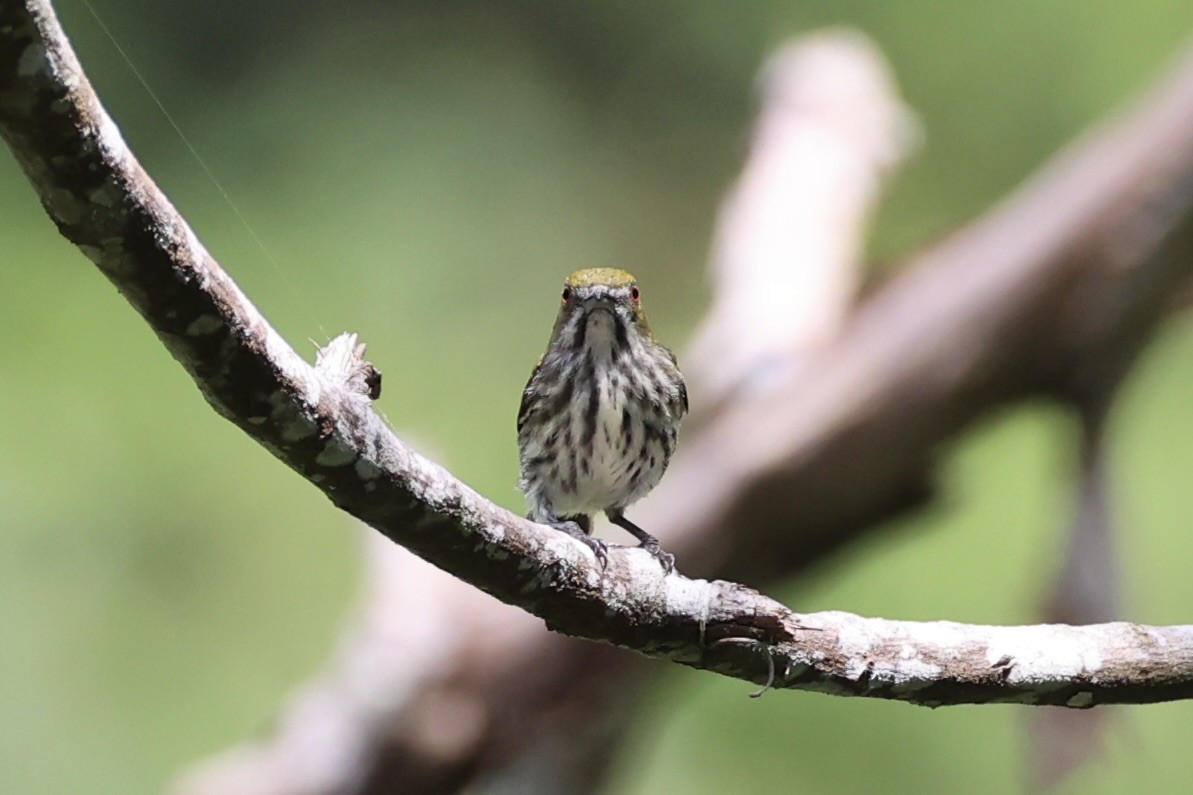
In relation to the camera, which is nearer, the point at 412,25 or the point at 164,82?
the point at 164,82

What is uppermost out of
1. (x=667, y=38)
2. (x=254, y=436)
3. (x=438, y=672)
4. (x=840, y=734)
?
(x=667, y=38)

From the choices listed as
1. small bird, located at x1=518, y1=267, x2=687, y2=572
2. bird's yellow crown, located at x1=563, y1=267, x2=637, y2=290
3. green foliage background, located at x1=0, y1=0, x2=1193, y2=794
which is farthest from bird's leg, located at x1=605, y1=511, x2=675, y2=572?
green foliage background, located at x1=0, y1=0, x2=1193, y2=794

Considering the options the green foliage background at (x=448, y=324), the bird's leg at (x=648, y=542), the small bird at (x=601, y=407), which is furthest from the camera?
the green foliage background at (x=448, y=324)

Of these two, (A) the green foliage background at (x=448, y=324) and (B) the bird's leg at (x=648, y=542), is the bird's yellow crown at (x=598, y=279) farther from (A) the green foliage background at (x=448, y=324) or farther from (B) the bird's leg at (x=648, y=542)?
(A) the green foliage background at (x=448, y=324)

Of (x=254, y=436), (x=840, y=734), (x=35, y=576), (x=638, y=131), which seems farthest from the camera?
(x=638, y=131)

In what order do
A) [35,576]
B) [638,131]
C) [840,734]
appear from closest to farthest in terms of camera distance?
1. [35,576]
2. [840,734]
3. [638,131]

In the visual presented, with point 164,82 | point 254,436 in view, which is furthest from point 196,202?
point 254,436

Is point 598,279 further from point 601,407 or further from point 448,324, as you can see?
point 448,324

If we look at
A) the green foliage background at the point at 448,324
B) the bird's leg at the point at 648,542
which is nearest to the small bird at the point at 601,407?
the bird's leg at the point at 648,542

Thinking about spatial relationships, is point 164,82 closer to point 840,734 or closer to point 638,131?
point 638,131
